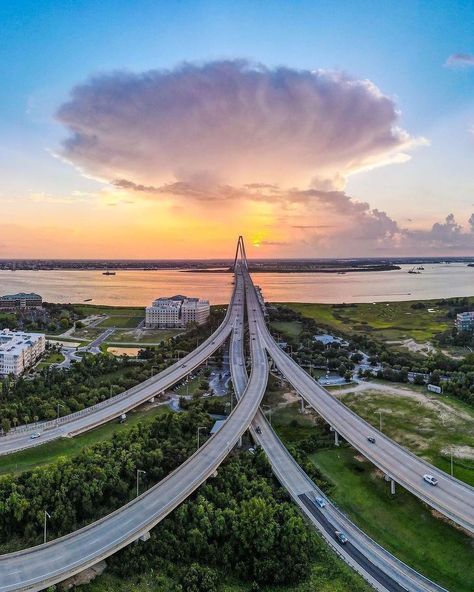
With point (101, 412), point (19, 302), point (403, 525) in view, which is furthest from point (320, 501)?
point (19, 302)

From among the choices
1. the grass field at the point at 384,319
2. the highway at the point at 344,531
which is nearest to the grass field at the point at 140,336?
the grass field at the point at 384,319

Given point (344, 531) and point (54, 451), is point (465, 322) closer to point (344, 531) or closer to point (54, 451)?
point (344, 531)

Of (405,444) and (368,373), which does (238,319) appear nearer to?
(368,373)

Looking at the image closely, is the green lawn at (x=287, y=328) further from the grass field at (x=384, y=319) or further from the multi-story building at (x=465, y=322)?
the multi-story building at (x=465, y=322)

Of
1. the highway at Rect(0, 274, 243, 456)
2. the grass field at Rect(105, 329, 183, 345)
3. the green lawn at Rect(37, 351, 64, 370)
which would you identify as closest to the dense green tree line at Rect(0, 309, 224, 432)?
the highway at Rect(0, 274, 243, 456)

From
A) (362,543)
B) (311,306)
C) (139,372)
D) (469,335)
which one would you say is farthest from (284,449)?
(311,306)

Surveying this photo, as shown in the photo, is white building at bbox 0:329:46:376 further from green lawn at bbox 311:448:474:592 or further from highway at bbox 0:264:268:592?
green lawn at bbox 311:448:474:592
